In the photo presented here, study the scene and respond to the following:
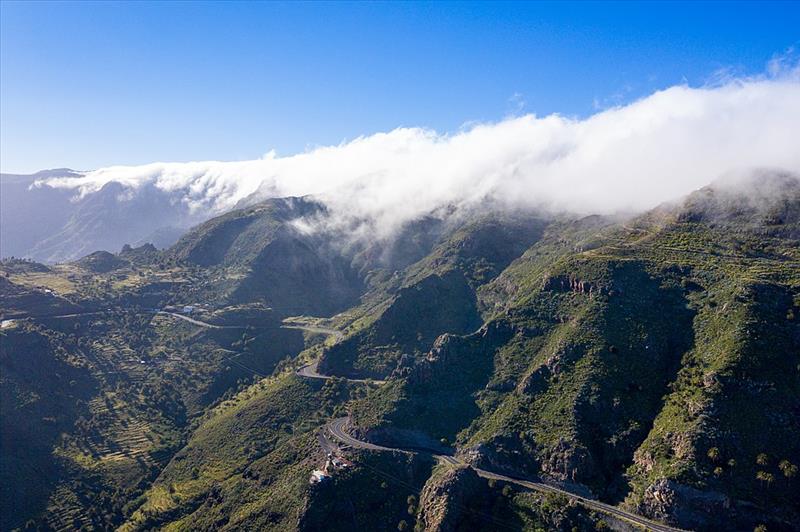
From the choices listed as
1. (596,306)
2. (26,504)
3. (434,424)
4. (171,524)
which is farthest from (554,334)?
(26,504)

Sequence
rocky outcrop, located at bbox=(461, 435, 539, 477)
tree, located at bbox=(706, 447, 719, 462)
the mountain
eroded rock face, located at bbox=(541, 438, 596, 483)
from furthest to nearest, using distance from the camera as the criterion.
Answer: rocky outcrop, located at bbox=(461, 435, 539, 477) → eroded rock face, located at bbox=(541, 438, 596, 483) → the mountain → tree, located at bbox=(706, 447, 719, 462)

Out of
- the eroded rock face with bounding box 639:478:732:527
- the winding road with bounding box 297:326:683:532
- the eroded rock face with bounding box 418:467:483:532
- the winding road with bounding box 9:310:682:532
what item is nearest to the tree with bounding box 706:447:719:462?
the eroded rock face with bounding box 639:478:732:527

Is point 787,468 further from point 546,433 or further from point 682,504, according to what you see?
point 546,433

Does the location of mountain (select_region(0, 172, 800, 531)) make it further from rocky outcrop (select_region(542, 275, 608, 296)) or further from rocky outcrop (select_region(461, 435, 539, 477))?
rocky outcrop (select_region(542, 275, 608, 296))

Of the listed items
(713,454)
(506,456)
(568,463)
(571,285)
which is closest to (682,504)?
(713,454)

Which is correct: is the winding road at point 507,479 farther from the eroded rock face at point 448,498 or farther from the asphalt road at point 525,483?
the eroded rock face at point 448,498

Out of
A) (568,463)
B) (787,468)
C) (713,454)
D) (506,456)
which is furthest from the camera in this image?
(506,456)

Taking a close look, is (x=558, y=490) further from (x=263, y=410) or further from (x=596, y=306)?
(x=263, y=410)

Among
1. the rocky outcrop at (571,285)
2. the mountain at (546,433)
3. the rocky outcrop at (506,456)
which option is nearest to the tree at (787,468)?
the mountain at (546,433)
